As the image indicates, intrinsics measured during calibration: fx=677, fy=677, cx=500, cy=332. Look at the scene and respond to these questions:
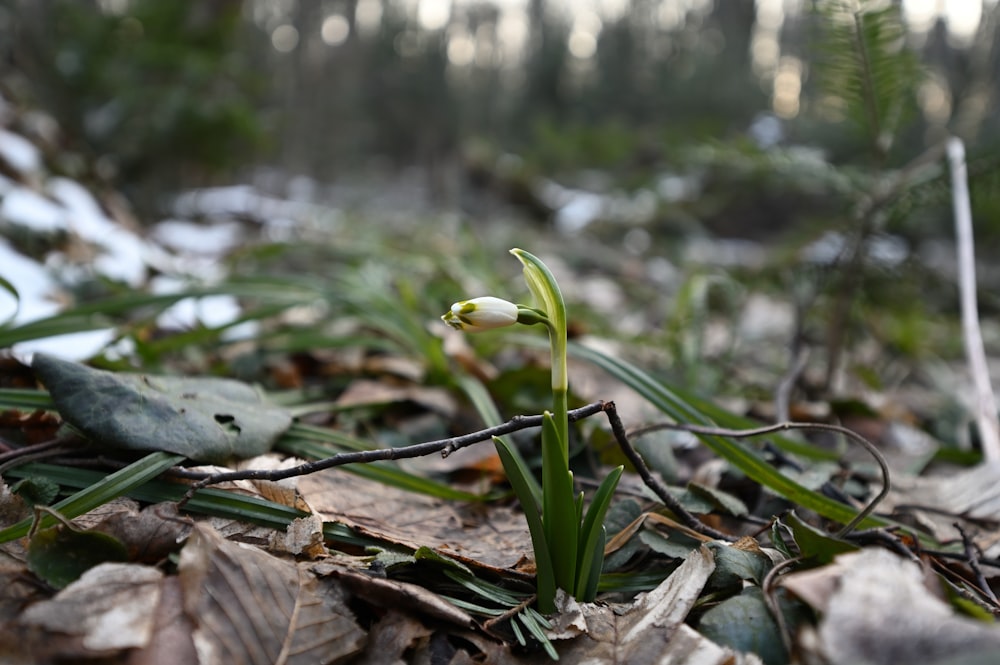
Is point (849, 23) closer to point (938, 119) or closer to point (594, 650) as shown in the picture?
point (594, 650)

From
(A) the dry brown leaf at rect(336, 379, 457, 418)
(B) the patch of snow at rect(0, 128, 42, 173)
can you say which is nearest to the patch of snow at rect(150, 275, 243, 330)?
(A) the dry brown leaf at rect(336, 379, 457, 418)

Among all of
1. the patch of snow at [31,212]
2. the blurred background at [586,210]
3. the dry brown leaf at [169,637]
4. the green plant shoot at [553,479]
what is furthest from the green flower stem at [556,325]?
the patch of snow at [31,212]

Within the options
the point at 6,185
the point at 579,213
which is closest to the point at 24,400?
the point at 6,185

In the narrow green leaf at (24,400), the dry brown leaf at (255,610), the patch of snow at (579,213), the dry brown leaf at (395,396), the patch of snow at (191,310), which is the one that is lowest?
the patch of snow at (579,213)

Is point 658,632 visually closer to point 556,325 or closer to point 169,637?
point 556,325

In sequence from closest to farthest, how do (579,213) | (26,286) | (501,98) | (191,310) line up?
(26,286), (191,310), (579,213), (501,98)

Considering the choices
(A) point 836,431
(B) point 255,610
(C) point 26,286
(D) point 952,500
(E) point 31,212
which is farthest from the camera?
(E) point 31,212

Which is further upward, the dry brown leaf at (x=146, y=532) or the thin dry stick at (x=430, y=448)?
the thin dry stick at (x=430, y=448)

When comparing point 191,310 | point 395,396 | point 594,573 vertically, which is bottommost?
point 191,310

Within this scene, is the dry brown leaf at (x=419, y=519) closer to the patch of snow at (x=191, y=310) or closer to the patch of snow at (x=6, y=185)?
the patch of snow at (x=191, y=310)
